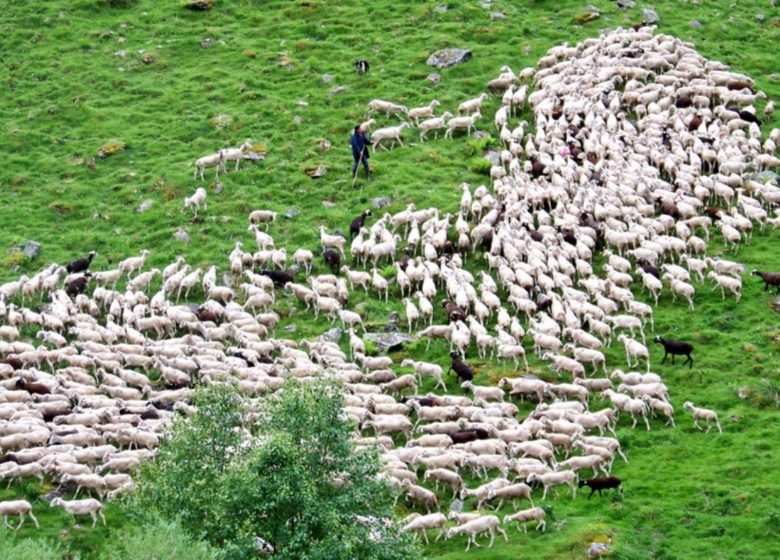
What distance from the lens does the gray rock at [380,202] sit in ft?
155

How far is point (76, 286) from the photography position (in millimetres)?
42625

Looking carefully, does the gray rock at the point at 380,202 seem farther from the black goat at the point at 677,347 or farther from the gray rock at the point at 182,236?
the black goat at the point at 677,347

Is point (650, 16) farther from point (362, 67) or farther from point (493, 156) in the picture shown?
point (493, 156)

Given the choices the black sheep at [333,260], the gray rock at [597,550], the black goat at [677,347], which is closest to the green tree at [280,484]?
the gray rock at [597,550]

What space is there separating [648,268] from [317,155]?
57.3 feet

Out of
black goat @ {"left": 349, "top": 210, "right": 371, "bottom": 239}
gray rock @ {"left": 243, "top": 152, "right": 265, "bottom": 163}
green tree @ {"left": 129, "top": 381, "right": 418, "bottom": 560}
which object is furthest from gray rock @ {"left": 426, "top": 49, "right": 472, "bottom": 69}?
green tree @ {"left": 129, "top": 381, "right": 418, "bottom": 560}

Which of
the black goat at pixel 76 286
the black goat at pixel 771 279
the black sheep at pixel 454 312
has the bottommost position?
the black goat at pixel 76 286

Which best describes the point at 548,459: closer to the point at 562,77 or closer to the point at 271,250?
the point at 271,250

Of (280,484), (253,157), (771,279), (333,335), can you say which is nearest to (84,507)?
(280,484)

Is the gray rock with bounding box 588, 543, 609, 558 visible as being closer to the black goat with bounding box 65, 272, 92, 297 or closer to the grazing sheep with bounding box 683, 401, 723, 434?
the grazing sheep with bounding box 683, 401, 723, 434

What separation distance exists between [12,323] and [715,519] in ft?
80.3

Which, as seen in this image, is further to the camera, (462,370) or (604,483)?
(462,370)

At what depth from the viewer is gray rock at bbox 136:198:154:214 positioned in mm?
48812

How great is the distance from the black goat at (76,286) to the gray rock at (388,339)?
11.2 metres
